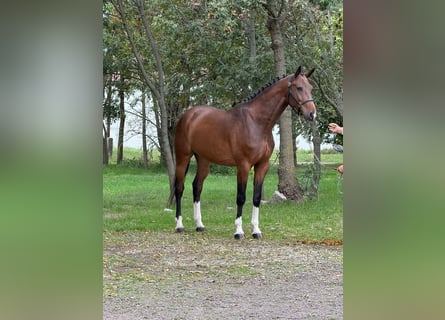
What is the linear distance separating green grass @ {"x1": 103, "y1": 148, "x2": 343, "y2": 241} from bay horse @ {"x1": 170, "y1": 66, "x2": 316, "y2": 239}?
0.46 meters

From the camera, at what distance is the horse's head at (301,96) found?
6.39 m

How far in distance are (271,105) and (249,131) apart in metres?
0.37

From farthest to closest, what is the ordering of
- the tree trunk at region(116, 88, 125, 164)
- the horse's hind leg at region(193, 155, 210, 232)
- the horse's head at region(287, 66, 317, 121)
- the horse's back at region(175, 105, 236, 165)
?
the tree trunk at region(116, 88, 125, 164) < the horse's hind leg at region(193, 155, 210, 232) < the horse's back at region(175, 105, 236, 165) < the horse's head at region(287, 66, 317, 121)

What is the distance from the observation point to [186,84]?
11383 millimetres

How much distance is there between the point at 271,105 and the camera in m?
6.77

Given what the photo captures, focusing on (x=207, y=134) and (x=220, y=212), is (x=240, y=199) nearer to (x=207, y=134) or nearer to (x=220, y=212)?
(x=207, y=134)

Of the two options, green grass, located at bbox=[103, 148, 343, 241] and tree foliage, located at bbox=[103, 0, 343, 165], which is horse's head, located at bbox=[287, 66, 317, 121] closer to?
green grass, located at bbox=[103, 148, 343, 241]

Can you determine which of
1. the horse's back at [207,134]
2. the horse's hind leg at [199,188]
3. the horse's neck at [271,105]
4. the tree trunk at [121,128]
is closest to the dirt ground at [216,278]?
the horse's hind leg at [199,188]

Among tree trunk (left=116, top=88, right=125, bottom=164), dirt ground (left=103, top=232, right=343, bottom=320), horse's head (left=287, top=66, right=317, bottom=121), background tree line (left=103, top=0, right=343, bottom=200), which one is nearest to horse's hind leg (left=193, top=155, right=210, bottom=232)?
dirt ground (left=103, top=232, right=343, bottom=320)

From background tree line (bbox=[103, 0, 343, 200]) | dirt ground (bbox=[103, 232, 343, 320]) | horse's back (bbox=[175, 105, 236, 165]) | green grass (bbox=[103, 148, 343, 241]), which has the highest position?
background tree line (bbox=[103, 0, 343, 200])

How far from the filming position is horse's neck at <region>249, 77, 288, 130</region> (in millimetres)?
6715
